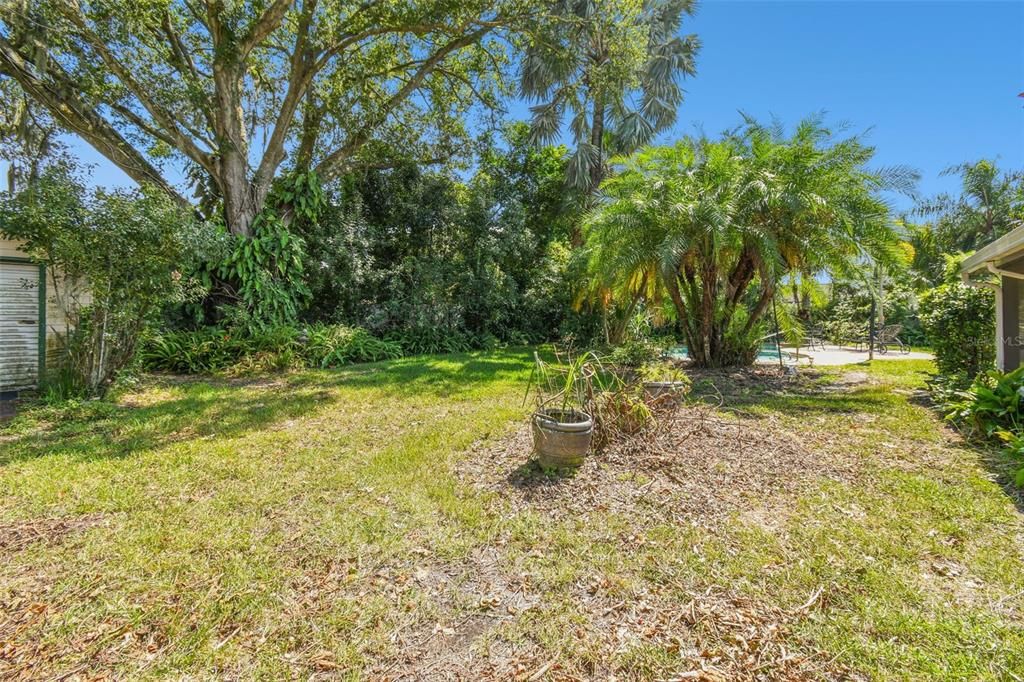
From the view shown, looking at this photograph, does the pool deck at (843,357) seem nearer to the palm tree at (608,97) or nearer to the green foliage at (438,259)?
the green foliage at (438,259)

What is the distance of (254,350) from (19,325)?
10.4ft

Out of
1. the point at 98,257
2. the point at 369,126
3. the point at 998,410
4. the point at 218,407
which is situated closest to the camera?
the point at 998,410

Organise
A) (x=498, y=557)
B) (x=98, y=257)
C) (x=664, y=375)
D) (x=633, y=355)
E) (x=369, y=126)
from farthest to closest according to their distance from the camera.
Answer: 1. (x=369, y=126)
2. (x=633, y=355)
3. (x=98, y=257)
4. (x=664, y=375)
5. (x=498, y=557)

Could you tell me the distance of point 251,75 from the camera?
1074cm

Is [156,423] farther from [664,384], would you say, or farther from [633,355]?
[633,355]

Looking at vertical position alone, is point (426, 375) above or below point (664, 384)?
below

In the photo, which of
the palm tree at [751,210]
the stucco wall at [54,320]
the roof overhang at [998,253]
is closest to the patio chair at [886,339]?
the palm tree at [751,210]

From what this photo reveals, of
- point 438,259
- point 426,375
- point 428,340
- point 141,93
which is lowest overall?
point 426,375

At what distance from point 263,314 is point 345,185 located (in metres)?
4.38

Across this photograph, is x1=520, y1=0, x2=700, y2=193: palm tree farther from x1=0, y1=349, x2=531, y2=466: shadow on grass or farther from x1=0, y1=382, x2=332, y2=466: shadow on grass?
x1=0, y1=382, x2=332, y2=466: shadow on grass

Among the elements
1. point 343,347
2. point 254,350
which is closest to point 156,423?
point 254,350

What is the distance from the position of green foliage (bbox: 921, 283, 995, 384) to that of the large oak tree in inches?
357

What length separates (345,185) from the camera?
1170 centimetres

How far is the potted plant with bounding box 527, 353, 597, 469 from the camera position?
3.48 m
